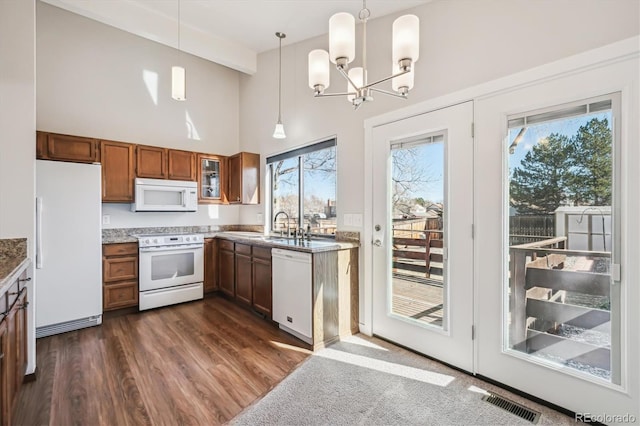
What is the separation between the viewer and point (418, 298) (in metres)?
2.62

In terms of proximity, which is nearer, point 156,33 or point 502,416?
point 502,416

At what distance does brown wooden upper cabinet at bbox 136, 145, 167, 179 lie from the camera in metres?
4.05

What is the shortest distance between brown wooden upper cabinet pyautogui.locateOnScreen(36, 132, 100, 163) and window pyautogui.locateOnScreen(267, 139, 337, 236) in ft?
7.46

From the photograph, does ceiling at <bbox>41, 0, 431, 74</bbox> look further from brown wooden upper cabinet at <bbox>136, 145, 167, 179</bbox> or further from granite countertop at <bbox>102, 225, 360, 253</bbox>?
granite countertop at <bbox>102, 225, 360, 253</bbox>

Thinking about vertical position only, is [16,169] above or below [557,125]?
below

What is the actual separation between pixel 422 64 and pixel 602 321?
2219 millimetres

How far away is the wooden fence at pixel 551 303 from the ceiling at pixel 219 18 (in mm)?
2262

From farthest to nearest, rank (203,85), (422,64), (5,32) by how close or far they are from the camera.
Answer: (203,85) → (422,64) → (5,32)

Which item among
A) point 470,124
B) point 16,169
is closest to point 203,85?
point 16,169

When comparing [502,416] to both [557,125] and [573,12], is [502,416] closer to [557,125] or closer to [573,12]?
[557,125]

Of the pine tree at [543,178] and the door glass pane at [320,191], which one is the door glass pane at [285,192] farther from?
the pine tree at [543,178]

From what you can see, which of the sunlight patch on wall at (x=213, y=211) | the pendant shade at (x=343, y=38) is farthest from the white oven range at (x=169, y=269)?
the pendant shade at (x=343, y=38)

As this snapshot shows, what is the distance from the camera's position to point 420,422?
176 cm

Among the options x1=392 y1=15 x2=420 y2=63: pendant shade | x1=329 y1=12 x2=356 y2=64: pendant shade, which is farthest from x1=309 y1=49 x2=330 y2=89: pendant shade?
x1=392 y1=15 x2=420 y2=63: pendant shade
